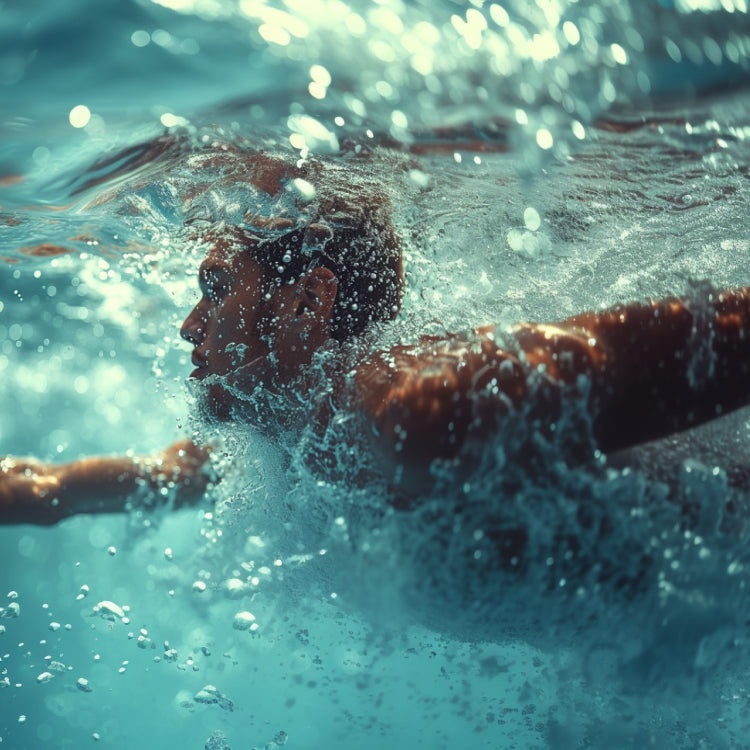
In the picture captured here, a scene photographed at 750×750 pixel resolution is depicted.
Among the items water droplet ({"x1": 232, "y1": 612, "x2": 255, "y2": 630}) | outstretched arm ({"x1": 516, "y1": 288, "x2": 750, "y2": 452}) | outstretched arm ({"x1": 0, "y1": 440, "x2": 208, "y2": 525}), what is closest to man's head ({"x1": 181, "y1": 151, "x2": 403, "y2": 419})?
outstretched arm ({"x1": 0, "y1": 440, "x2": 208, "y2": 525})

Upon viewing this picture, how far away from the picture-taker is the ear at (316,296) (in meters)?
3.52

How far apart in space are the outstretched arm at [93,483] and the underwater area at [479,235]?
0.33 meters

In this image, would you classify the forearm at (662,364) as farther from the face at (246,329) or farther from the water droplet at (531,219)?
the water droplet at (531,219)

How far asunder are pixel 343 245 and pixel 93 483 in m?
2.41

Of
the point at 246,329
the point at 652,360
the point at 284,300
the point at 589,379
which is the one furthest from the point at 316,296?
the point at 652,360

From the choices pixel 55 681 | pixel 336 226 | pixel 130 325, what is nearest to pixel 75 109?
pixel 336 226

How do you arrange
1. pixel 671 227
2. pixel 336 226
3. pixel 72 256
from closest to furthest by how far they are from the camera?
1. pixel 336 226
2. pixel 671 227
3. pixel 72 256

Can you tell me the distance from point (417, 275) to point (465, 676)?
365 centimetres

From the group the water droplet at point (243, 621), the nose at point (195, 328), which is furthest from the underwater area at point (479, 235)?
the nose at point (195, 328)

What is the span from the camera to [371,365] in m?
2.88

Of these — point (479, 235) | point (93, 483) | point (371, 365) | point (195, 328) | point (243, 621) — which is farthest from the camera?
point (243, 621)

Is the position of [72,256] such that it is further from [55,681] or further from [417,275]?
[55,681]

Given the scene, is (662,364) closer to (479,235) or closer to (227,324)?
(227,324)

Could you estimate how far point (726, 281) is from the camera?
547 centimetres
